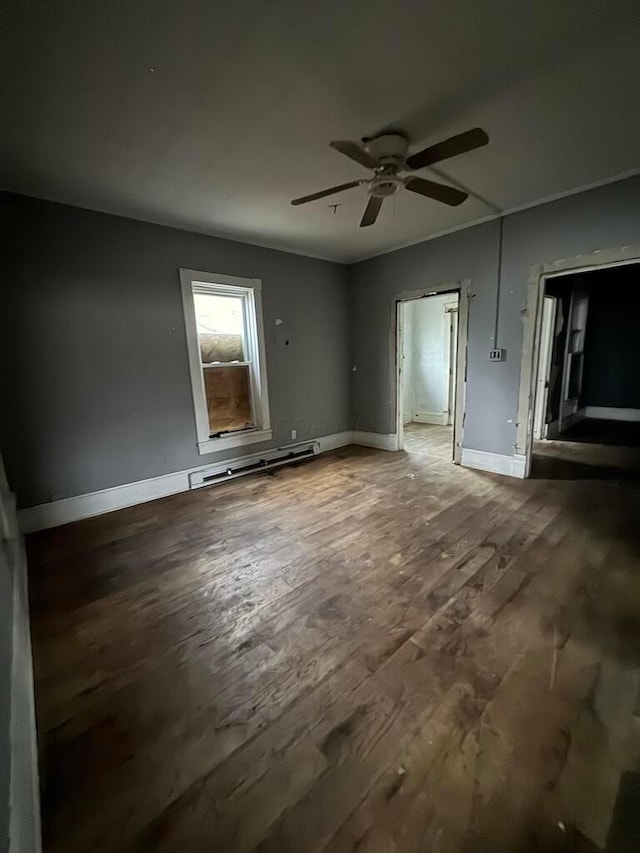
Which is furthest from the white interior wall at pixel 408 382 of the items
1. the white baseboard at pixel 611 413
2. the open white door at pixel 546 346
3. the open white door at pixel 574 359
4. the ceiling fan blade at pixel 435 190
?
the ceiling fan blade at pixel 435 190

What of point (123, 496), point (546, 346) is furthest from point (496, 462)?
point (123, 496)

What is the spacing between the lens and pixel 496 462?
387 cm

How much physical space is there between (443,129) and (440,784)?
10.2 ft

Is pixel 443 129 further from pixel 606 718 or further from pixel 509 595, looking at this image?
pixel 606 718

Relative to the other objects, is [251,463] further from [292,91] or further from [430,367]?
[430,367]

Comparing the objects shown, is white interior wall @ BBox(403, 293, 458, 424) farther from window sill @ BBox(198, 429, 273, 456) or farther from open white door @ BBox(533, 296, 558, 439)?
window sill @ BBox(198, 429, 273, 456)

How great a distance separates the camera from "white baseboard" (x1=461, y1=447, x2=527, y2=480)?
145 inches

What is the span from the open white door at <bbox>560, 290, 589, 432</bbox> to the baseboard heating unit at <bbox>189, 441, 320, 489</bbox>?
4.19 metres

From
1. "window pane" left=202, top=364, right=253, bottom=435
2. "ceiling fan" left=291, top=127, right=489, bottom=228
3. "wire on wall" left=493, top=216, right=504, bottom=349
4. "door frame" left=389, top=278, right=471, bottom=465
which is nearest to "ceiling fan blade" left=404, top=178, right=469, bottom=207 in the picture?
"ceiling fan" left=291, top=127, right=489, bottom=228

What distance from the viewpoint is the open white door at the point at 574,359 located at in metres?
5.51

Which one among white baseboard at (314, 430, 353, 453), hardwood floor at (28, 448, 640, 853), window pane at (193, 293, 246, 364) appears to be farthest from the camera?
white baseboard at (314, 430, 353, 453)

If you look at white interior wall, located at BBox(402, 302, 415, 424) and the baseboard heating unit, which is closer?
the baseboard heating unit

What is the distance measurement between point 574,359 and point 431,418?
8.22 feet

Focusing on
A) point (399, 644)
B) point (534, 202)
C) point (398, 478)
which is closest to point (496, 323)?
point (534, 202)
